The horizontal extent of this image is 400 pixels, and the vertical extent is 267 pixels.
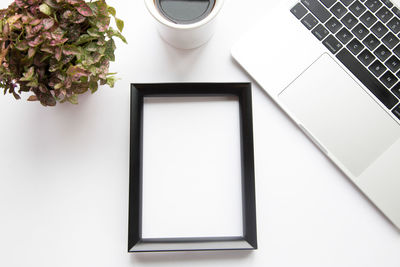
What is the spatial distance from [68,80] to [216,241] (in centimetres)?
32

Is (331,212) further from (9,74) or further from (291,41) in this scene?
(9,74)

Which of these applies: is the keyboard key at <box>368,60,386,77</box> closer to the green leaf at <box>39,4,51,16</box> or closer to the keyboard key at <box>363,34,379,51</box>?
the keyboard key at <box>363,34,379,51</box>

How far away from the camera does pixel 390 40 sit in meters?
0.48

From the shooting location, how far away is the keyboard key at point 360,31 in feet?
1.56

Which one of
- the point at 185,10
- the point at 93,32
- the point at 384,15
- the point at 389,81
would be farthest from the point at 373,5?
the point at 93,32

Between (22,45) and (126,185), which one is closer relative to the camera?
(22,45)

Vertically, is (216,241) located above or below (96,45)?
below

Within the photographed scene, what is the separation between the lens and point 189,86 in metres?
0.48

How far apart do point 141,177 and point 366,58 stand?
408mm

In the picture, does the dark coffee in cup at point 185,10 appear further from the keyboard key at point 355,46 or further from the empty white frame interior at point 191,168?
the keyboard key at point 355,46

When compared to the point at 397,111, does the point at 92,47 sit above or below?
above

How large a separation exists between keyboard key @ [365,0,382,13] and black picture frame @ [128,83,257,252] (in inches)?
9.3

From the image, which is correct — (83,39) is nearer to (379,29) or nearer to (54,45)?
(54,45)

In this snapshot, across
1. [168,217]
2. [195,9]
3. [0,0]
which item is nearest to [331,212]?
[168,217]
